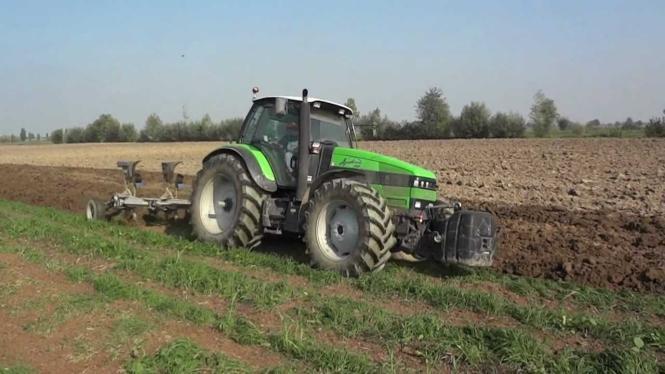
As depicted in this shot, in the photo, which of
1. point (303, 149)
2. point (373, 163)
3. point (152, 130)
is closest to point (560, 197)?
point (373, 163)

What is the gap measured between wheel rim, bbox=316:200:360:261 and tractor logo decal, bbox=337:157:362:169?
1.90 ft

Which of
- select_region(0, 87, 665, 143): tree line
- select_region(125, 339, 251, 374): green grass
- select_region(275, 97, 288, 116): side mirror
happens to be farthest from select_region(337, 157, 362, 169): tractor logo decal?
select_region(0, 87, 665, 143): tree line

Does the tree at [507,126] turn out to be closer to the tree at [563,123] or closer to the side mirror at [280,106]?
the tree at [563,123]

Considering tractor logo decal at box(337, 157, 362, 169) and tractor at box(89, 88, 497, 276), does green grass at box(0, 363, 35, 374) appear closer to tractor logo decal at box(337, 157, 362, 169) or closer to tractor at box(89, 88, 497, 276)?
tractor at box(89, 88, 497, 276)

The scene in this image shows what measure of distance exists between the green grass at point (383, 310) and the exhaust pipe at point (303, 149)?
933 millimetres

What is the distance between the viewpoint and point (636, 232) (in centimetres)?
914

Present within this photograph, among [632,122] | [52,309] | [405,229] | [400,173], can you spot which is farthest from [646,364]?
[632,122]

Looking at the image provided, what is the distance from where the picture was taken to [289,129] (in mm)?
8203

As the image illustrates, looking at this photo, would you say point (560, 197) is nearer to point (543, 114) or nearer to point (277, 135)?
point (277, 135)

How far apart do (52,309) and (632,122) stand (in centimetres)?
5119

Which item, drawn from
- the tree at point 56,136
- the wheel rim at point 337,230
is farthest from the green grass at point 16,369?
the tree at point 56,136

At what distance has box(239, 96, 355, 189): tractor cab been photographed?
8.07 metres

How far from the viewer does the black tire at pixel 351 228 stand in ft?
22.0

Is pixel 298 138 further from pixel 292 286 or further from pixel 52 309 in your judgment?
pixel 52 309
